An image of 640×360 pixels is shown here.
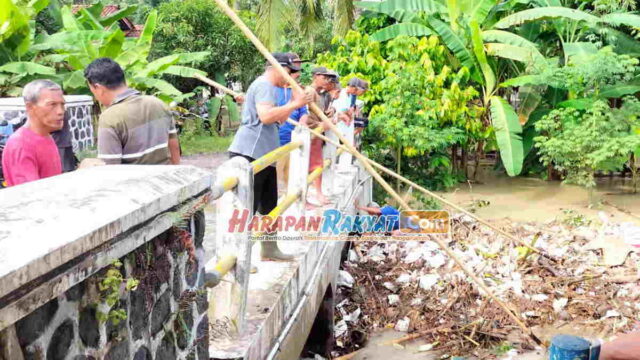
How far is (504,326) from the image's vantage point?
5.57 metres

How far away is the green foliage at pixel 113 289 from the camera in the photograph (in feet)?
4.77

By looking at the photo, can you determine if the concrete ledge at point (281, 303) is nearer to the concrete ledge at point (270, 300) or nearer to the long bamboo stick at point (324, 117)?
the concrete ledge at point (270, 300)

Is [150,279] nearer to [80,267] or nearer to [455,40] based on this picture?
[80,267]

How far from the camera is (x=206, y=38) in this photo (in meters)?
15.7

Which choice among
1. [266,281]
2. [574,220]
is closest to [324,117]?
[266,281]

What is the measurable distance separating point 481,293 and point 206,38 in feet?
38.8

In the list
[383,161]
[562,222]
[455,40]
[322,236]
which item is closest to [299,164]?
[322,236]

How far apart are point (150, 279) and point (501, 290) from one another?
5125 mm

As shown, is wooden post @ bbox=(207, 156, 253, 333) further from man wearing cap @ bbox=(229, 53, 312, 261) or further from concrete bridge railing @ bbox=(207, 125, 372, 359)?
man wearing cap @ bbox=(229, 53, 312, 261)

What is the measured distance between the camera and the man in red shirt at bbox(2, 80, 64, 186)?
3027 millimetres

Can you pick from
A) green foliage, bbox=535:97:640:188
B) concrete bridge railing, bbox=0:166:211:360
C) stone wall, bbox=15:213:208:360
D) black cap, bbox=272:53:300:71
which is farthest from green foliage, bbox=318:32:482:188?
concrete bridge railing, bbox=0:166:211:360

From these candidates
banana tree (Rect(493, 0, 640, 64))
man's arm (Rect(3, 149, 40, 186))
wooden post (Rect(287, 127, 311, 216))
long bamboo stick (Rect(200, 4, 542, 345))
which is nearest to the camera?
man's arm (Rect(3, 149, 40, 186))

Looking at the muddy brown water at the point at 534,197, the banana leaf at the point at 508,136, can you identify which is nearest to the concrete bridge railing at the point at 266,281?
the muddy brown water at the point at 534,197

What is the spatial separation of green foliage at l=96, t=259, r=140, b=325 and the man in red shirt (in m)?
1.76
